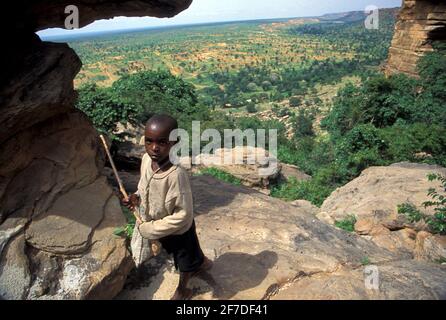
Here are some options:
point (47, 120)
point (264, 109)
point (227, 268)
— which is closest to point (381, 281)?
point (227, 268)

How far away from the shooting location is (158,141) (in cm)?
257

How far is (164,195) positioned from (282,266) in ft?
5.31

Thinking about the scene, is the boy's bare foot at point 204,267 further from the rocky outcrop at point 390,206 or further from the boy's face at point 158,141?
the rocky outcrop at point 390,206

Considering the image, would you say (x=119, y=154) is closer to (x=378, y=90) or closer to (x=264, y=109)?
(x=378, y=90)

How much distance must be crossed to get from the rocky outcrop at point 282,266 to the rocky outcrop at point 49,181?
53 cm

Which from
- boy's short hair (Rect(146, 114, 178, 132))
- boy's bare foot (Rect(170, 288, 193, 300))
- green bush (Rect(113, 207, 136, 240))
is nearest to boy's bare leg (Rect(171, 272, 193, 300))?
boy's bare foot (Rect(170, 288, 193, 300))

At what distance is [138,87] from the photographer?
2039 cm

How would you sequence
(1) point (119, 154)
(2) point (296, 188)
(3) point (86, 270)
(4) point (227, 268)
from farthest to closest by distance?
(2) point (296, 188), (1) point (119, 154), (4) point (227, 268), (3) point (86, 270)

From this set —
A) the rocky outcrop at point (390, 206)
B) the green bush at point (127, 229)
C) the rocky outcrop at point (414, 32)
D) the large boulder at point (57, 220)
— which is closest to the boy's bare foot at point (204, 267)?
the large boulder at point (57, 220)

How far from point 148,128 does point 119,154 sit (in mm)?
5675

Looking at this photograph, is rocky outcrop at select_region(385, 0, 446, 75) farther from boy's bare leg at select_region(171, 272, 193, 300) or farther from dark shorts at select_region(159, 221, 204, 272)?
boy's bare leg at select_region(171, 272, 193, 300)

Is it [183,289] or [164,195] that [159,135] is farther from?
[183,289]

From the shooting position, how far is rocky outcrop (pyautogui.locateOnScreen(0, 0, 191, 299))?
308cm

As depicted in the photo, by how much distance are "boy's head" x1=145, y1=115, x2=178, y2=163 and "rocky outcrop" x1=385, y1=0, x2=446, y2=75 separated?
18.3 metres
